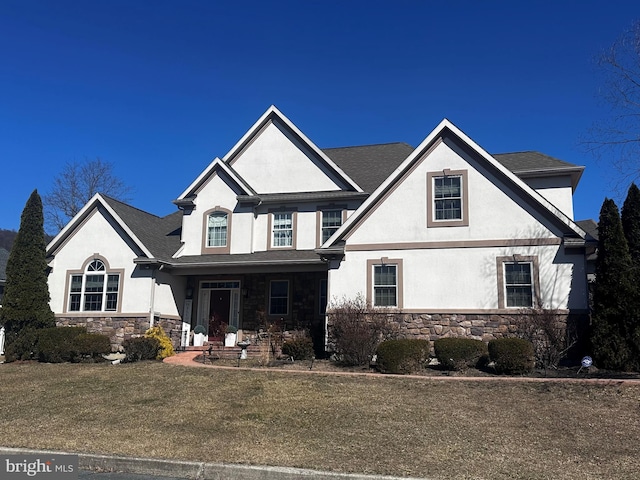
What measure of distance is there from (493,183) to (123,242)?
13.5 metres

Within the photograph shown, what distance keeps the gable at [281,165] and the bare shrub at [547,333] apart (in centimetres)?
869

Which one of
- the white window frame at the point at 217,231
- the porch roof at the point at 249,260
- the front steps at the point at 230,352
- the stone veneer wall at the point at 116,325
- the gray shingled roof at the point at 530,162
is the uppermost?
the gray shingled roof at the point at 530,162

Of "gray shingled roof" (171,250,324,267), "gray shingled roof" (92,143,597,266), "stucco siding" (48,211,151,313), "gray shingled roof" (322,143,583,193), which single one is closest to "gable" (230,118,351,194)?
"gray shingled roof" (92,143,597,266)

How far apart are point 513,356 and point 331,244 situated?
22.4 feet

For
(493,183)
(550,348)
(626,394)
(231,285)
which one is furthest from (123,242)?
(626,394)

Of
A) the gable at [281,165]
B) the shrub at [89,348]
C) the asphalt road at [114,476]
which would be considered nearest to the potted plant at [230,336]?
the shrub at [89,348]

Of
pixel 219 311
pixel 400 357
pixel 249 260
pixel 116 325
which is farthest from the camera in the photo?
pixel 219 311

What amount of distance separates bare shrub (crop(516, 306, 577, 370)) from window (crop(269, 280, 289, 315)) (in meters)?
8.58

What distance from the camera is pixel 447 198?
59.3 feet

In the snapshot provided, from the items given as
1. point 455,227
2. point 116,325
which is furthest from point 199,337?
point 455,227

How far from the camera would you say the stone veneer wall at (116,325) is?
20.5 m

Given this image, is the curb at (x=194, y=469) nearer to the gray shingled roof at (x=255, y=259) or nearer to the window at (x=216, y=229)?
the gray shingled roof at (x=255, y=259)

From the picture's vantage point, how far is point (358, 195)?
21156 millimetres

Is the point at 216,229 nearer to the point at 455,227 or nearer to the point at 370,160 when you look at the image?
the point at 370,160
